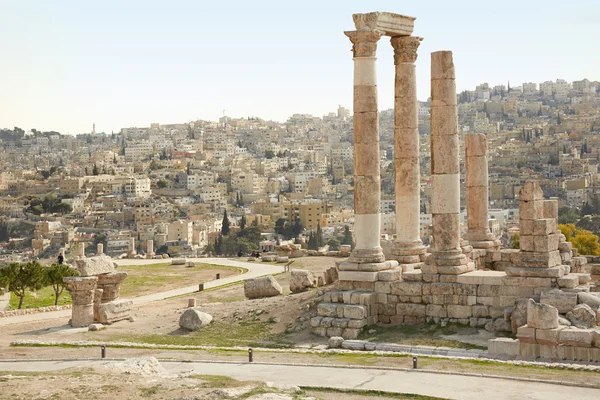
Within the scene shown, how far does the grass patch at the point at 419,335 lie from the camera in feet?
74.4

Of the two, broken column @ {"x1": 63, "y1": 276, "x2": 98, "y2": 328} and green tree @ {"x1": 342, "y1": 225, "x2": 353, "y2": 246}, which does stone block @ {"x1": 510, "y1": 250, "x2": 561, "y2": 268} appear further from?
green tree @ {"x1": 342, "y1": 225, "x2": 353, "y2": 246}

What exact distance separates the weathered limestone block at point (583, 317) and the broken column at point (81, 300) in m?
15.4

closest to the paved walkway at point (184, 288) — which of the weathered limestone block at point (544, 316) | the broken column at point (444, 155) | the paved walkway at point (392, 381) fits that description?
the paved walkway at point (392, 381)

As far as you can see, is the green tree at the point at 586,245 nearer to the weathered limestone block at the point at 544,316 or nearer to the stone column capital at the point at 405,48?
the stone column capital at the point at 405,48

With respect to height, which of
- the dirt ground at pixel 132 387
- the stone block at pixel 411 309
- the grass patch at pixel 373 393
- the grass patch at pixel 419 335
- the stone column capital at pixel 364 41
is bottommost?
the grass patch at pixel 373 393

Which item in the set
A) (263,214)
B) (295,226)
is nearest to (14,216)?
(263,214)

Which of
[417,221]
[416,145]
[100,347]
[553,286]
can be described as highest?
[416,145]

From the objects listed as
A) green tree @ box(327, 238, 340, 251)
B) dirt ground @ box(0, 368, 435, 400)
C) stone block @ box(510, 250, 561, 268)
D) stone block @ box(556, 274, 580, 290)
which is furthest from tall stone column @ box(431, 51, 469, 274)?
green tree @ box(327, 238, 340, 251)

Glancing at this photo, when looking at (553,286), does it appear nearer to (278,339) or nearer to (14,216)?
(278,339)

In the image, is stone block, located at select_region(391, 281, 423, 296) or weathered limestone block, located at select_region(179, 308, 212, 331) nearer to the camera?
stone block, located at select_region(391, 281, 423, 296)

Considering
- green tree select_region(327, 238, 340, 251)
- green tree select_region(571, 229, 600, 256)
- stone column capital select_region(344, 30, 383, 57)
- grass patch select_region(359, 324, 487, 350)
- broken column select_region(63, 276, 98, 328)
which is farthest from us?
green tree select_region(327, 238, 340, 251)

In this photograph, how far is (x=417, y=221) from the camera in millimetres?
28125

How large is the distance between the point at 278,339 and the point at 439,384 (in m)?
7.94

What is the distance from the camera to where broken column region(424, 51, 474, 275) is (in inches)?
1022
